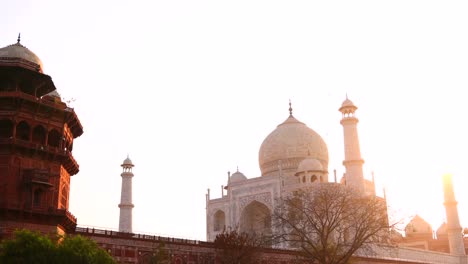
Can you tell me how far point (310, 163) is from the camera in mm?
44906

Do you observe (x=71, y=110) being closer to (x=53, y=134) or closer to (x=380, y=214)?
(x=53, y=134)

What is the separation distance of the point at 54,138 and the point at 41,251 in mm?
8098

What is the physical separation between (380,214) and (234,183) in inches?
817

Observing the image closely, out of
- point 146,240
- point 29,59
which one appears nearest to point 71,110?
point 29,59

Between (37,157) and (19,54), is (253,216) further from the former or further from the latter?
(19,54)

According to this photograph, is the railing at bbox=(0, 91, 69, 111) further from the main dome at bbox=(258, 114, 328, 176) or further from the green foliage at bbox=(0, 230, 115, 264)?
the main dome at bbox=(258, 114, 328, 176)

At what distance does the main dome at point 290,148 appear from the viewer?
165ft

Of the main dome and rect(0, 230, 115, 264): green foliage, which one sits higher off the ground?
the main dome

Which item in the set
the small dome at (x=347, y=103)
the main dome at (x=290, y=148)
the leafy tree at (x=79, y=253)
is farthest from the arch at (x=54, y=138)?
the small dome at (x=347, y=103)

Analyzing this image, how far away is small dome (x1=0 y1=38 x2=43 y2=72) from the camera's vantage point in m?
23.4

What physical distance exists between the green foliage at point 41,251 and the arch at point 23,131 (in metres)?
6.90

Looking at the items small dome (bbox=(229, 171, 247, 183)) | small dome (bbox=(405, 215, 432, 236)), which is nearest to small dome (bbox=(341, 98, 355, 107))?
small dome (bbox=(229, 171, 247, 183))

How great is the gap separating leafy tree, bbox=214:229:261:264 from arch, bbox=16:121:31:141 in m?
11.6

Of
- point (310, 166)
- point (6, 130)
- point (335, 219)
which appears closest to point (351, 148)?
point (310, 166)
